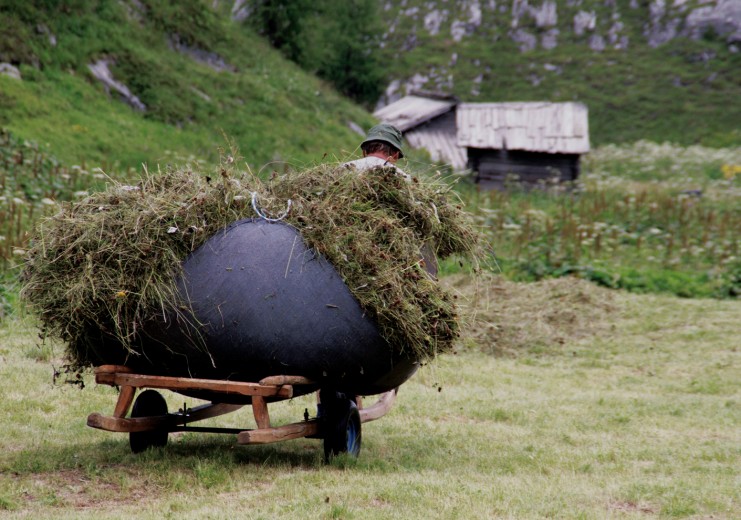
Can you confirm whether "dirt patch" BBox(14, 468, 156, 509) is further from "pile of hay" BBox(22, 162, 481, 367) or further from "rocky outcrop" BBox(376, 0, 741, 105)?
"rocky outcrop" BBox(376, 0, 741, 105)

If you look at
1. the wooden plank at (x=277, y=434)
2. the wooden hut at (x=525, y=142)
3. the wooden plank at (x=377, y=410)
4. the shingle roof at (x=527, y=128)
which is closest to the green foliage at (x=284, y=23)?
the shingle roof at (x=527, y=128)

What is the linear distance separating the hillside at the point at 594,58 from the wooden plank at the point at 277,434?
4233 centimetres

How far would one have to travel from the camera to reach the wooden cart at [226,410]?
536 centimetres

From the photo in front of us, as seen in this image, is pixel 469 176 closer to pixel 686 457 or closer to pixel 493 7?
pixel 686 457

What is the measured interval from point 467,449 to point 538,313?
6699 millimetres

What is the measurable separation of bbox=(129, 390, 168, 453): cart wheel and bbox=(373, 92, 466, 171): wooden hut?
1178 inches

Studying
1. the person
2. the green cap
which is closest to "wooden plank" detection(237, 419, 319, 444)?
the person

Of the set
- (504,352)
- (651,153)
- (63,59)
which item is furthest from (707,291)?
(651,153)

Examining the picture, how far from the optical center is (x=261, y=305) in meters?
5.36

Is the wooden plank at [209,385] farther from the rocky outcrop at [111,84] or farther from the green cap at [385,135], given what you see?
the rocky outcrop at [111,84]

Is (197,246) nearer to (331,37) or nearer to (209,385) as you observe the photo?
(209,385)

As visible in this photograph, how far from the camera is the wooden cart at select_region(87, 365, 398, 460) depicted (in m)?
5.36

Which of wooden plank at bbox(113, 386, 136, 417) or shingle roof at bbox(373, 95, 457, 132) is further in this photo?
shingle roof at bbox(373, 95, 457, 132)

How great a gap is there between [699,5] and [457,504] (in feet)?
193
